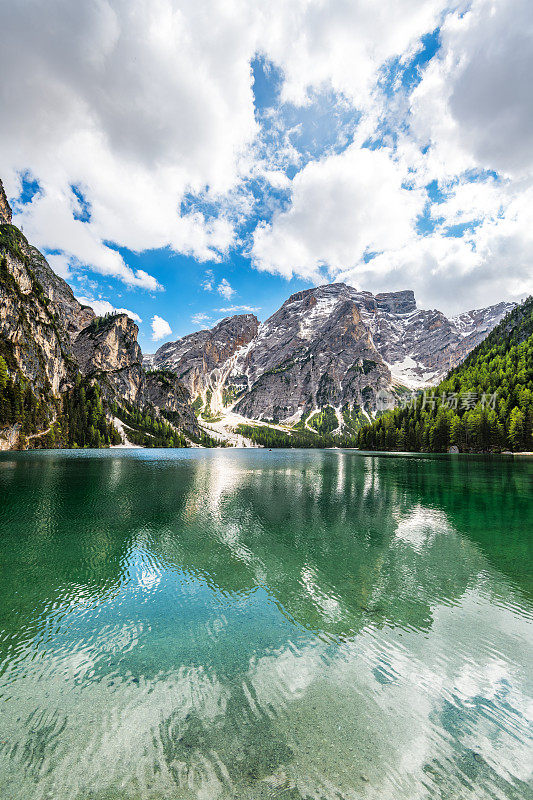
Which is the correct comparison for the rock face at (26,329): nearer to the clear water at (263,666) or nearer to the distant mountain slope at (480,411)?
the clear water at (263,666)

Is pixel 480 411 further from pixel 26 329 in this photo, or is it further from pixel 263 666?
pixel 26 329

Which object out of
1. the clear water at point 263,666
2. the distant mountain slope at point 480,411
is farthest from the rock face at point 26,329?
the distant mountain slope at point 480,411

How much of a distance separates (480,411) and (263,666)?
133221 millimetres

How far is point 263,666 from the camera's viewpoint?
29.6ft

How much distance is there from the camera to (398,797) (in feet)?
17.8

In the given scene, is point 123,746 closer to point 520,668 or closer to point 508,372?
point 520,668

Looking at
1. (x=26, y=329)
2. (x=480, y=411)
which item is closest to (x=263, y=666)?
(x=480, y=411)

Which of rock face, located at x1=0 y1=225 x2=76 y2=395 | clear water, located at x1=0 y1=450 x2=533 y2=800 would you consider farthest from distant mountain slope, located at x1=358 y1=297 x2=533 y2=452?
rock face, located at x1=0 y1=225 x2=76 y2=395

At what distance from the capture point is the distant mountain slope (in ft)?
365

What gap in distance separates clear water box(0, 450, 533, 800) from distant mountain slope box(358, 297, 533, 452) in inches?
4348

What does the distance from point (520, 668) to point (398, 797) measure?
6.32m

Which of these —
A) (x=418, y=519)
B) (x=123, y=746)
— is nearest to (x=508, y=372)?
(x=418, y=519)

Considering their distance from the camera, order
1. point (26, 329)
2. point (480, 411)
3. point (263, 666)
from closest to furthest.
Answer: point (263, 666) < point (480, 411) < point (26, 329)

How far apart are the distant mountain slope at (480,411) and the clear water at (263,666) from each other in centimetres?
11044
